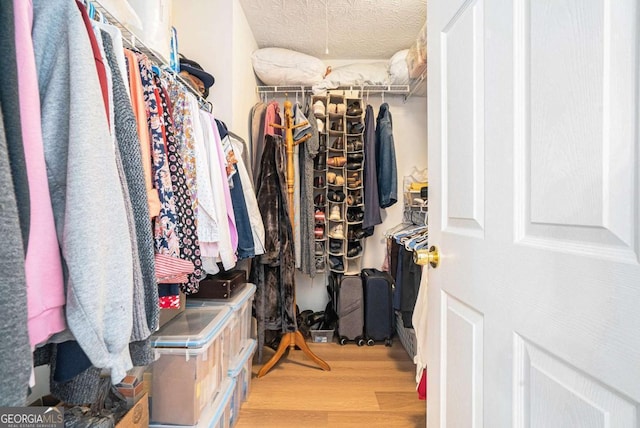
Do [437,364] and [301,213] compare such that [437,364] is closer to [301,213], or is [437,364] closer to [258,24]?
[301,213]

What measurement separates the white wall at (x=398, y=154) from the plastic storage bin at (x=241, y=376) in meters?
0.98

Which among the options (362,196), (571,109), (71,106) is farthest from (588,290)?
(362,196)

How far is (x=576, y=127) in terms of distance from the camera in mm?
408

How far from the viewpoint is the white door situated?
36cm

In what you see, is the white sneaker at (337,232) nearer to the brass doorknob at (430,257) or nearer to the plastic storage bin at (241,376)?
the plastic storage bin at (241,376)

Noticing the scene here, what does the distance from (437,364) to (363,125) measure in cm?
192

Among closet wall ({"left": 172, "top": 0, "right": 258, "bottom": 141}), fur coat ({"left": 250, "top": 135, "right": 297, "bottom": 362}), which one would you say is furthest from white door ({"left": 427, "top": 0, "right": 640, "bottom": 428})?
closet wall ({"left": 172, "top": 0, "right": 258, "bottom": 141})

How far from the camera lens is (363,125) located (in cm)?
238

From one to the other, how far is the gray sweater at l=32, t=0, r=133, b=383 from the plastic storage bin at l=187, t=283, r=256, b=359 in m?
0.95

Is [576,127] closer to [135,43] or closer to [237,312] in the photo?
[135,43]

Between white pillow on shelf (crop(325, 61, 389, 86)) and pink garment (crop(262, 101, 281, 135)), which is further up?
white pillow on shelf (crop(325, 61, 389, 86))

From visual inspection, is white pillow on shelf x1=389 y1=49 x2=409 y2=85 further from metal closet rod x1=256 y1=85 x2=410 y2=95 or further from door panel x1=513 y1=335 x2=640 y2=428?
door panel x1=513 y1=335 x2=640 y2=428

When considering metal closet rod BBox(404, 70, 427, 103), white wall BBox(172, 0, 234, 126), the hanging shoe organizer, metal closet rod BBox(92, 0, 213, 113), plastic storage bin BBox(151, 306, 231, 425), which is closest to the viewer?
metal closet rod BBox(92, 0, 213, 113)

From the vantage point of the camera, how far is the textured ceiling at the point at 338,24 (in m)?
1.97
